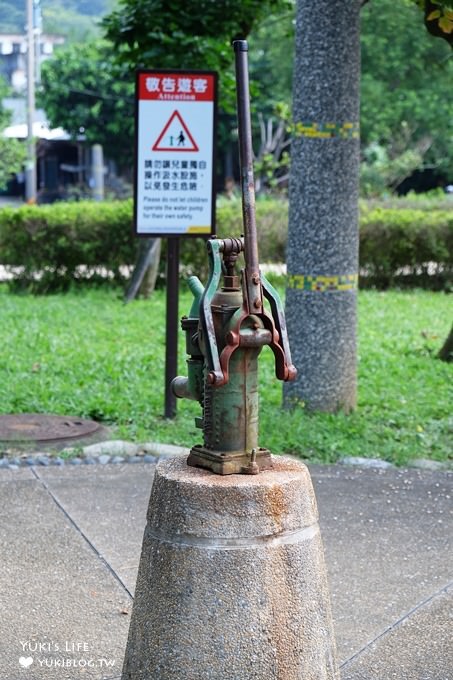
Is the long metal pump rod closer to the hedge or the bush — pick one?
the hedge

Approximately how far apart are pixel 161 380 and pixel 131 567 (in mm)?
3816

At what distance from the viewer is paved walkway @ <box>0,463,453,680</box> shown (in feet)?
12.1

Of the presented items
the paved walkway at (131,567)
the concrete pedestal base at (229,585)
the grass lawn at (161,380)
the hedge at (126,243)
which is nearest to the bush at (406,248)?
the hedge at (126,243)

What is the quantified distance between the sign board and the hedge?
22.4 feet

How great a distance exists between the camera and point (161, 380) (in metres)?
8.21

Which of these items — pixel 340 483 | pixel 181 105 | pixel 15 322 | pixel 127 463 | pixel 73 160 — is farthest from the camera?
pixel 73 160

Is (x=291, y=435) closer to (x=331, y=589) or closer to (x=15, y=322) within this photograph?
(x=331, y=589)

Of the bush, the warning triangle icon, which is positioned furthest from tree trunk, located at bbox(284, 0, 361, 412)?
the bush

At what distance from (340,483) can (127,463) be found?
4.04 ft

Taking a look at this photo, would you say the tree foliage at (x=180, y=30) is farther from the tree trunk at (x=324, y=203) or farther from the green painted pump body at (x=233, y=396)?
the green painted pump body at (x=233, y=396)

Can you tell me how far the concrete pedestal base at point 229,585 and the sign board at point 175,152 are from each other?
4.12 metres

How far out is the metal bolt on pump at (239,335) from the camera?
2.81 m

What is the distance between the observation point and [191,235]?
6855 mm

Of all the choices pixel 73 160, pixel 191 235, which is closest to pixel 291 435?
pixel 191 235
